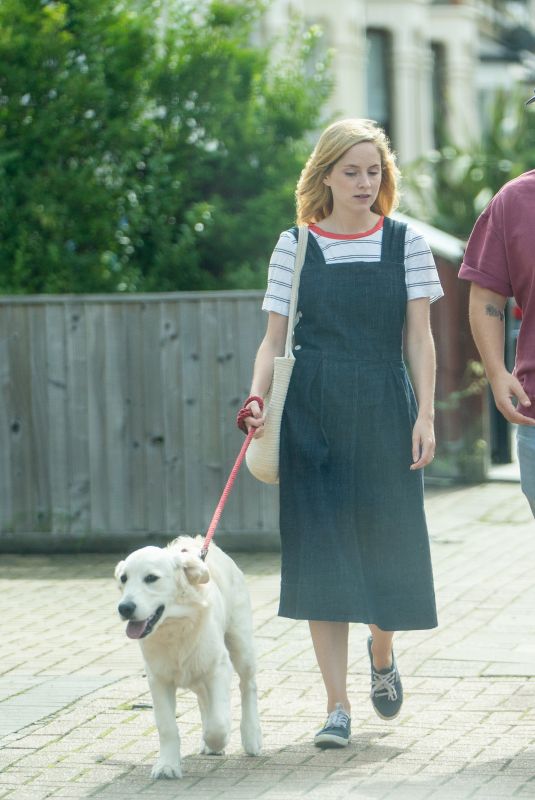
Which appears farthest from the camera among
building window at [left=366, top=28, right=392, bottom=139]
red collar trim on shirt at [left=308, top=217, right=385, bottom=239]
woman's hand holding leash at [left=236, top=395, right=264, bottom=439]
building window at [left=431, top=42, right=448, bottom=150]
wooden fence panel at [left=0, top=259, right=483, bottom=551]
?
building window at [left=431, top=42, right=448, bottom=150]

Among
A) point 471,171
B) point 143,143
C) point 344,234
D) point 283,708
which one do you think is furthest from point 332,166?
point 471,171

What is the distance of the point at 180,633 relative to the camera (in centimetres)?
493

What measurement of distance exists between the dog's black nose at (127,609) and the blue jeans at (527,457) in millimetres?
1287

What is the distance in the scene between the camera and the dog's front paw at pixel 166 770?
4941 millimetres

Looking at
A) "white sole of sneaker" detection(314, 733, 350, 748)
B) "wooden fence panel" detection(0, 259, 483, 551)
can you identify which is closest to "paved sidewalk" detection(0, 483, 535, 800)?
"white sole of sneaker" detection(314, 733, 350, 748)

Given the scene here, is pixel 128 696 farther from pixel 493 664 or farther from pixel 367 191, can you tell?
pixel 367 191

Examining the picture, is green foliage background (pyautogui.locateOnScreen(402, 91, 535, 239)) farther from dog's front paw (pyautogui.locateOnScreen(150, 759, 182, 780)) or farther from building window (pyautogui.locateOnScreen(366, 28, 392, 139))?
dog's front paw (pyautogui.locateOnScreen(150, 759, 182, 780))

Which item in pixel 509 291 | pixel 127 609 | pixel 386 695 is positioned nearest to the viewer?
pixel 127 609

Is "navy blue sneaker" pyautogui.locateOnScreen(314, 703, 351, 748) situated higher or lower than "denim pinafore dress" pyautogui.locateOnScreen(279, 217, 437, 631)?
lower

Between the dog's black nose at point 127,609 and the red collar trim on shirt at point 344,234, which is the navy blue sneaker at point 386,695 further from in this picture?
the red collar trim on shirt at point 344,234

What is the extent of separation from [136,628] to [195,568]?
0.25 metres

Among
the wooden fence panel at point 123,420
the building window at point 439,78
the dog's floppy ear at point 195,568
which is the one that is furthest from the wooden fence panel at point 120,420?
the building window at point 439,78

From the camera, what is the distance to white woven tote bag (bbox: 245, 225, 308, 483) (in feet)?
17.3

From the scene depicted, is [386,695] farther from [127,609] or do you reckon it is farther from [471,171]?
[471,171]
